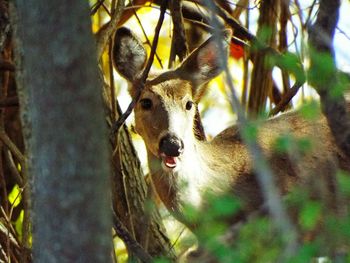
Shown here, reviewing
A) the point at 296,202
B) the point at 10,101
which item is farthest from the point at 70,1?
the point at 10,101

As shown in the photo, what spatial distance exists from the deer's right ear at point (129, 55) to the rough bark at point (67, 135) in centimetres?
360

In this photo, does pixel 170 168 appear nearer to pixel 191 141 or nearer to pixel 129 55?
pixel 191 141

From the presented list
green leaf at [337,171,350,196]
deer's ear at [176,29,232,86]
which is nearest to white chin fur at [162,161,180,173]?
deer's ear at [176,29,232,86]

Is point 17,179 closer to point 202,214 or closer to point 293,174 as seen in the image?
point 293,174

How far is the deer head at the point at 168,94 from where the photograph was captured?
580cm

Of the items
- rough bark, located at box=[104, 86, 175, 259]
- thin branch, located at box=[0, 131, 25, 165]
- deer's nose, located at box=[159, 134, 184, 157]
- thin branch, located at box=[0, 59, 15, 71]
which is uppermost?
thin branch, located at box=[0, 59, 15, 71]

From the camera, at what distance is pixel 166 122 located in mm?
5945

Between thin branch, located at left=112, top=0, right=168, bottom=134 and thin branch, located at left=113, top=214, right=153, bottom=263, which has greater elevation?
thin branch, located at left=112, top=0, right=168, bottom=134

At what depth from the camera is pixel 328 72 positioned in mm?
2885

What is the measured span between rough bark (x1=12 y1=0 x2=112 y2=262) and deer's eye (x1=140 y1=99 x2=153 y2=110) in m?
3.31

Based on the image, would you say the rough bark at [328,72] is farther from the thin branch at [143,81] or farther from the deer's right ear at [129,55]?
the deer's right ear at [129,55]

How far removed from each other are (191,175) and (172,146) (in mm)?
309

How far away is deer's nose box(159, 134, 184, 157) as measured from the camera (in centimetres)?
569

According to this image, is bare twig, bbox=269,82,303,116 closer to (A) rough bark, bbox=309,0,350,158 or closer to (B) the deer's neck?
(B) the deer's neck
